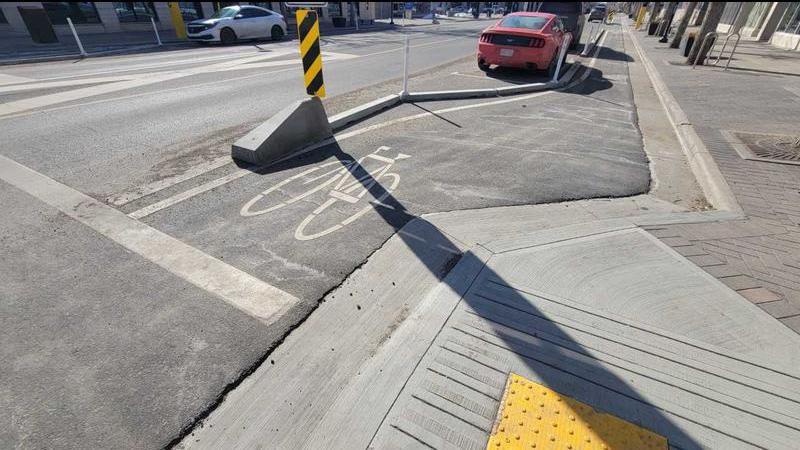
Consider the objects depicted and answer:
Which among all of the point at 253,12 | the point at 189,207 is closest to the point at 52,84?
the point at 189,207

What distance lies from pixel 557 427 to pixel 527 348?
0.51m

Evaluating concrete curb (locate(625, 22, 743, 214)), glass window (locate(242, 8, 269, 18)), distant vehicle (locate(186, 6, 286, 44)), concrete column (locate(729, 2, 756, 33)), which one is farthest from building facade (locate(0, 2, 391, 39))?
concrete column (locate(729, 2, 756, 33))

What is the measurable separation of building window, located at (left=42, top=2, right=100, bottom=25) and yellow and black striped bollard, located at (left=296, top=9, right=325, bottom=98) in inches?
934

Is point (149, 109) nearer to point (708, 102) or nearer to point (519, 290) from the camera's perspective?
point (519, 290)

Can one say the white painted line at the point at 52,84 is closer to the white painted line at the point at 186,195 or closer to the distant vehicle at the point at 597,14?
the white painted line at the point at 186,195

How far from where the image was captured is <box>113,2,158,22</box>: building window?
72.9ft

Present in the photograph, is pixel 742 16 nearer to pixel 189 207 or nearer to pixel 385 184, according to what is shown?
pixel 385 184

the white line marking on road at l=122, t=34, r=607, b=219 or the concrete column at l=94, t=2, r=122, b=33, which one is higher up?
the concrete column at l=94, t=2, r=122, b=33

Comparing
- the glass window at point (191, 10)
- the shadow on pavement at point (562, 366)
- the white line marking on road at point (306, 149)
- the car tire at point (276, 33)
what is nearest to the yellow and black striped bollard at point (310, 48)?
the white line marking on road at point (306, 149)

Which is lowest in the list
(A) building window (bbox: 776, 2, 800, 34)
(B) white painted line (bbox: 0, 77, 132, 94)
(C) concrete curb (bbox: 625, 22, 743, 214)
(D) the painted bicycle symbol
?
(C) concrete curb (bbox: 625, 22, 743, 214)

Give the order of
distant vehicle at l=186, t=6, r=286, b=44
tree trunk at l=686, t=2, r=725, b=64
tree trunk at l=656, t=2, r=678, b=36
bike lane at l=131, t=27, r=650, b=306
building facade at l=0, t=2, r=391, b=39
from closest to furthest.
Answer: bike lane at l=131, t=27, r=650, b=306 < tree trunk at l=686, t=2, r=725, b=64 < building facade at l=0, t=2, r=391, b=39 < distant vehicle at l=186, t=6, r=286, b=44 < tree trunk at l=656, t=2, r=678, b=36

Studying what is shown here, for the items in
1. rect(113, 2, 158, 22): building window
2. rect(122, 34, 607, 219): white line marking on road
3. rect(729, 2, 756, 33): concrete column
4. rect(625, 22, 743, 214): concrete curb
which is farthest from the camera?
rect(729, 2, 756, 33): concrete column

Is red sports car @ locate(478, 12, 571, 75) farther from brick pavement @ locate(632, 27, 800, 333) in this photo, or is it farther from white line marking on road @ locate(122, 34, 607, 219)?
brick pavement @ locate(632, 27, 800, 333)

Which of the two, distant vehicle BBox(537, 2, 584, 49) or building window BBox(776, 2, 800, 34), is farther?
building window BBox(776, 2, 800, 34)
